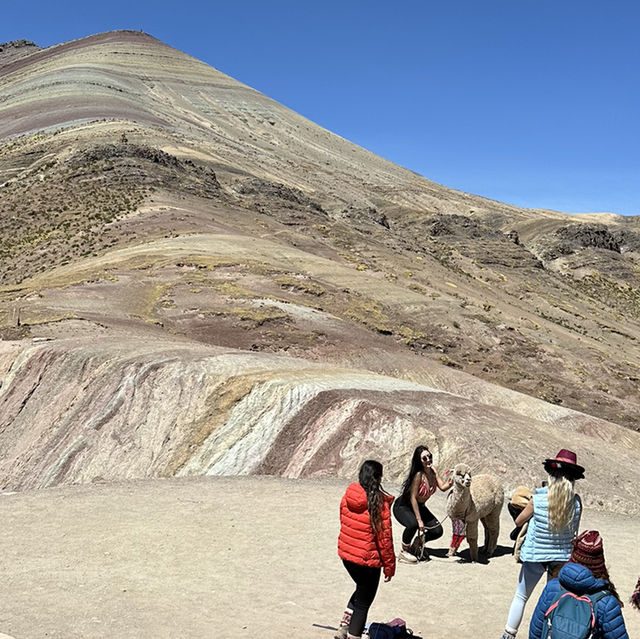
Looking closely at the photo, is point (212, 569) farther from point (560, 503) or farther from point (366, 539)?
point (560, 503)

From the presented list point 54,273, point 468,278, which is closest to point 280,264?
point 54,273

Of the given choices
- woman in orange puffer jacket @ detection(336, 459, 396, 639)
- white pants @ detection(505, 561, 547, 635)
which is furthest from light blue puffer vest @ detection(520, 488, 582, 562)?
woman in orange puffer jacket @ detection(336, 459, 396, 639)

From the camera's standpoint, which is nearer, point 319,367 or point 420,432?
point 420,432

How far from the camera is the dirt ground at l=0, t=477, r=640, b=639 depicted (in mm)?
7480

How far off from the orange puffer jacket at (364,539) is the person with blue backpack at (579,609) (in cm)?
170

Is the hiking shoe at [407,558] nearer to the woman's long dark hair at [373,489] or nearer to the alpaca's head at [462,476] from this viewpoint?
the alpaca's head at [462,476]

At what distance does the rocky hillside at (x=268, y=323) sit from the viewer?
1677cm

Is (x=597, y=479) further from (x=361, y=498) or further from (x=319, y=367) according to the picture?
(x=361, y=498)

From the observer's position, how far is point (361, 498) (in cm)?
670

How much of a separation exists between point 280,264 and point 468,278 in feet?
56.7

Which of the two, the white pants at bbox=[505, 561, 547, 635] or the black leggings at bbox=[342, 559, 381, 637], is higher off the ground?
the white pants at bbox=[505, 561, 547, 635]

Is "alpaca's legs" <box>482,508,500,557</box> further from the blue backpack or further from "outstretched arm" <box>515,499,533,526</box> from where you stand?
the blue backpack

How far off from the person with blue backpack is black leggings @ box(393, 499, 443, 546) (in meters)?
4.41

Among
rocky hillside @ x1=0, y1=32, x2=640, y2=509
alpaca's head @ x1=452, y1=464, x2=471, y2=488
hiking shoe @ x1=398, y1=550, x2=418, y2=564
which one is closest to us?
alpaca's head @ x1=452, y1=464, x2=471, y2=488
